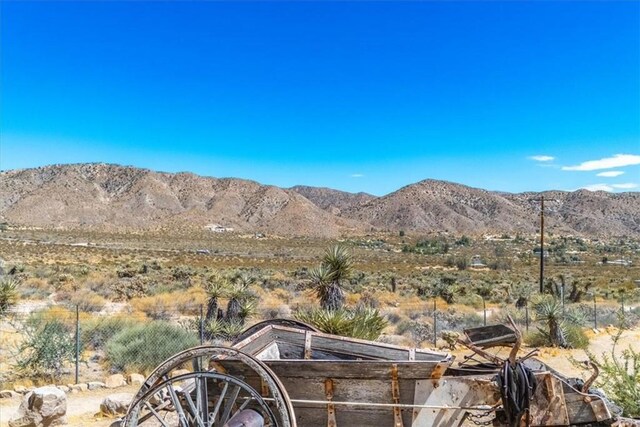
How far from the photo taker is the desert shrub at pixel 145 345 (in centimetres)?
1166

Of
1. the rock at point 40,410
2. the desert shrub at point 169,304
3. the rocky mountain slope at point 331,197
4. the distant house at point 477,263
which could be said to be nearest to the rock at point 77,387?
the rock at point 40,410

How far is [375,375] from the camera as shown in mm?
4219

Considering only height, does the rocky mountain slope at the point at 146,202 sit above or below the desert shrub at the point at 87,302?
above

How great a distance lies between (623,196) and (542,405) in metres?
139

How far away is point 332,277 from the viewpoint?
14.6 metres

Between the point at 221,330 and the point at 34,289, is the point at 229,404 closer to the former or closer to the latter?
the point at 221,330

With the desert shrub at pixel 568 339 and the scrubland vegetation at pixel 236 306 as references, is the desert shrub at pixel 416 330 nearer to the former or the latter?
the scrubland vegetation at pixel 236 306

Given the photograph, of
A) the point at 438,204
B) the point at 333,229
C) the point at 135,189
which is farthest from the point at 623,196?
the point at 135,189

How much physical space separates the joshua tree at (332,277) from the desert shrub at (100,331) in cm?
524

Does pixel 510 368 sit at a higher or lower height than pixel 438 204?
lower

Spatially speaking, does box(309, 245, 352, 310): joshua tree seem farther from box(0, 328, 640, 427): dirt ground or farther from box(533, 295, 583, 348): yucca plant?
box(533, 295, 583, 348): yucca plant

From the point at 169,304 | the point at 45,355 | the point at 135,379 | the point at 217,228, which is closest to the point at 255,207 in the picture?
the point at 217,228

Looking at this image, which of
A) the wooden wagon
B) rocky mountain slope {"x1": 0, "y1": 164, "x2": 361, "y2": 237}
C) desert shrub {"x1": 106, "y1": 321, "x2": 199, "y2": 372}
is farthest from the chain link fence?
rocky mountain slope {"x1": 0, "y1": 164, "x2": 361, "y2": 237}

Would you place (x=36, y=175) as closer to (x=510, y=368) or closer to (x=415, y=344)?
(x=415, y=344)
